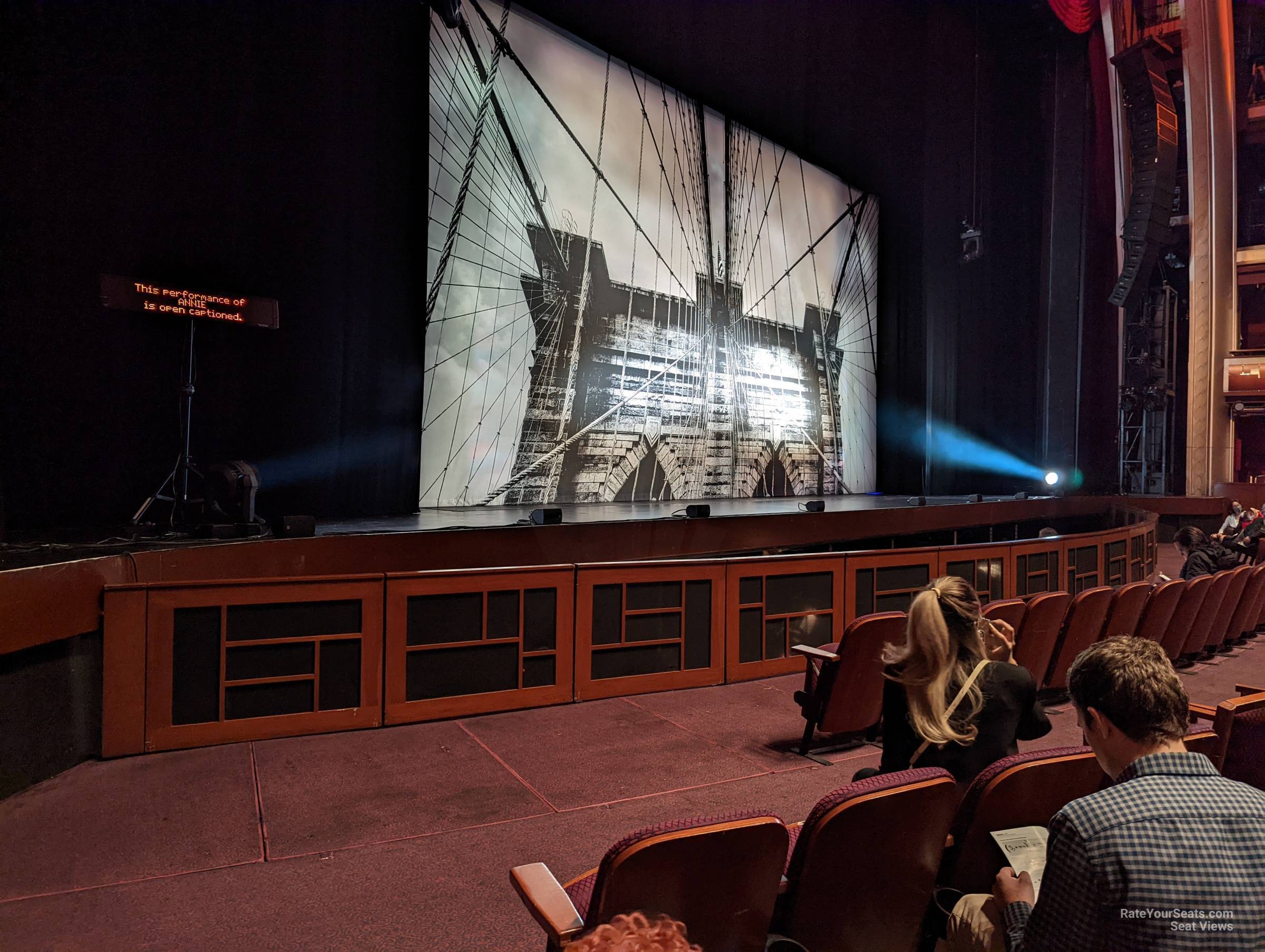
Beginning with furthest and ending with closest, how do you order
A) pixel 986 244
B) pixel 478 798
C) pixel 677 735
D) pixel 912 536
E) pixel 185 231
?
1. pixel 986 244
2. pixel 912 536
3. pixel 185 231
4. pixel 677 735
5. pixel 478 798

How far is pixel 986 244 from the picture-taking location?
49.4 ft

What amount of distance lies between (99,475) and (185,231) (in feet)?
6.95

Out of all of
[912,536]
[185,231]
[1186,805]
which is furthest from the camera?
[912,536]

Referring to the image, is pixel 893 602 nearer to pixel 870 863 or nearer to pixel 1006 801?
pixel 1006 801

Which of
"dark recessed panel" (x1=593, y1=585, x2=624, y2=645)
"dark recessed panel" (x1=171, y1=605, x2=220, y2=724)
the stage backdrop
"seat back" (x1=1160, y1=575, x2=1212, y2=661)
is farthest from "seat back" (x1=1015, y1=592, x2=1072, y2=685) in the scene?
the stage backdrop

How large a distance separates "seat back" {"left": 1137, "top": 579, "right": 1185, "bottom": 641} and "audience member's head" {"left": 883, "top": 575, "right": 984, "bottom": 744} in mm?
2972

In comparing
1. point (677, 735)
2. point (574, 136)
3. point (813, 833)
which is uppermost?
point (574, 136)

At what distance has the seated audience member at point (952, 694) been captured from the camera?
2.08 m

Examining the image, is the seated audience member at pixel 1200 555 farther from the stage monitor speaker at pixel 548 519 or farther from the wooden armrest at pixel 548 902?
the wooden armrest at pixel 548 902

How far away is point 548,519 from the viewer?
581cm

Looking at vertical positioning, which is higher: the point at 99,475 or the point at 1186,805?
the point at 99,475

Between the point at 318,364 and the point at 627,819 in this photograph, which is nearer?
the point at 627,819

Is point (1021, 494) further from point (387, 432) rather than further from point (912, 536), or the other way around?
point (387, 432)

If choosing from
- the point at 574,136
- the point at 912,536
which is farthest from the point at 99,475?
the point at 912,536
